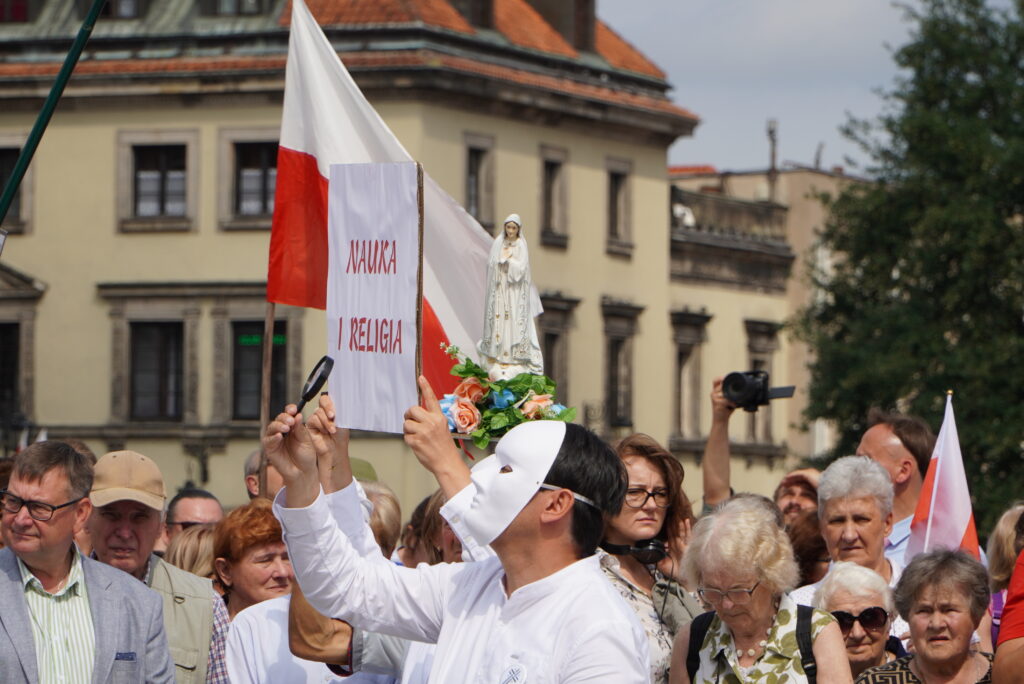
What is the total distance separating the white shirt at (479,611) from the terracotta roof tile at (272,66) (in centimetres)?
3449

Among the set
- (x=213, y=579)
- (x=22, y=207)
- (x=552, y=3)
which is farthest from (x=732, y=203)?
(x=213, y=579)

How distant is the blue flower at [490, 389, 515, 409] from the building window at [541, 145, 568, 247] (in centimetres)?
3672

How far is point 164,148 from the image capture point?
140 feet

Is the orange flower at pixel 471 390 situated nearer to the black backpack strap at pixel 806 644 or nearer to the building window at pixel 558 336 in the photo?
the black backpack strap at pixel 806 644

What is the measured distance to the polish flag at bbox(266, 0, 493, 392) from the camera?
855cm

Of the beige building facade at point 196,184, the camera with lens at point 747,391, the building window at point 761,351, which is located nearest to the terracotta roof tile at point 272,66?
the beige building facade at point 196,184

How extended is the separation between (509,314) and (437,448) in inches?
47.8

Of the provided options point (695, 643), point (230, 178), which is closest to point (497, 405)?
point (695, 643)

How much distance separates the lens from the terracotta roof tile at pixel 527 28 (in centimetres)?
4394

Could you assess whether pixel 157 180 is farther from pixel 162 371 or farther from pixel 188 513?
pixel 188 513

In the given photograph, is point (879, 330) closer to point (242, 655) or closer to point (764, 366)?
point (764, 366)

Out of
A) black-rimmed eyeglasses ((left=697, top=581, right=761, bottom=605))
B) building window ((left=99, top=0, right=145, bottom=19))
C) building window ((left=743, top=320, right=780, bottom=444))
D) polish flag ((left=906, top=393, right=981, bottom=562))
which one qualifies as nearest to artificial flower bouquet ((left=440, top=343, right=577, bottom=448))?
black-rimmed eyeglasses ((left=697, top=581, right=761, bottom=605))

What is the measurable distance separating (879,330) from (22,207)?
16.1 metres

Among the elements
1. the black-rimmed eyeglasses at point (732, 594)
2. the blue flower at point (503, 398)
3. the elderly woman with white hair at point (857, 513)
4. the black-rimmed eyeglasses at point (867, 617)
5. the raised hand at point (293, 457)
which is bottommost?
the black-rimmed eyeglasses at point (867, 617)
